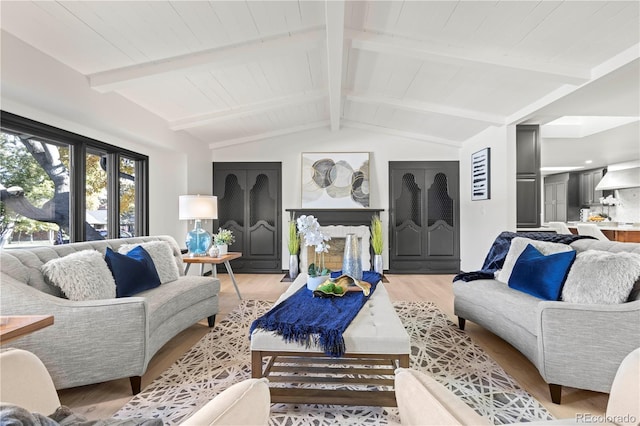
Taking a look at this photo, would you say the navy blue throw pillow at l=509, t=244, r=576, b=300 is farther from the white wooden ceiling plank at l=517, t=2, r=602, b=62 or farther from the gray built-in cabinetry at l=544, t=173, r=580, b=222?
the gray built-in cabinetry at l=544, t=173, r=580, b=222

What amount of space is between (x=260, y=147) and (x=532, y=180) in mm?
4324

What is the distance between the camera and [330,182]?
A: 5.67 m

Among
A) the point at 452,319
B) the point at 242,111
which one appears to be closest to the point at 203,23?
the point at 242,111

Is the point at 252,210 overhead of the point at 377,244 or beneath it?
overhead

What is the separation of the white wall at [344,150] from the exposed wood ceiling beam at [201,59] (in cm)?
301

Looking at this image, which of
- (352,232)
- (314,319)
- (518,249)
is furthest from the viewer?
(352,232)

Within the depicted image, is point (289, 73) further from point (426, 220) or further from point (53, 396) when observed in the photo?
point (426, 220)

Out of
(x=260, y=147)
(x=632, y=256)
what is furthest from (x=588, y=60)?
(x=260, y=147)

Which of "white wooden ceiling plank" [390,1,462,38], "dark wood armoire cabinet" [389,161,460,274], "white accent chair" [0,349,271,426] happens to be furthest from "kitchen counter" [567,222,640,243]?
"white accent chair" [0,349,271,426]

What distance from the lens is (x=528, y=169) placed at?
4109 millimetres

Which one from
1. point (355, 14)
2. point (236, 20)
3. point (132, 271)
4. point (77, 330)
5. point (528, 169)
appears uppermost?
point (355, 14)

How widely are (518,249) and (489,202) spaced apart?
188 cm

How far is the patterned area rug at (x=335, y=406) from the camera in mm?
1695

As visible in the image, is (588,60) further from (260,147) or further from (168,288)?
(260,147)
